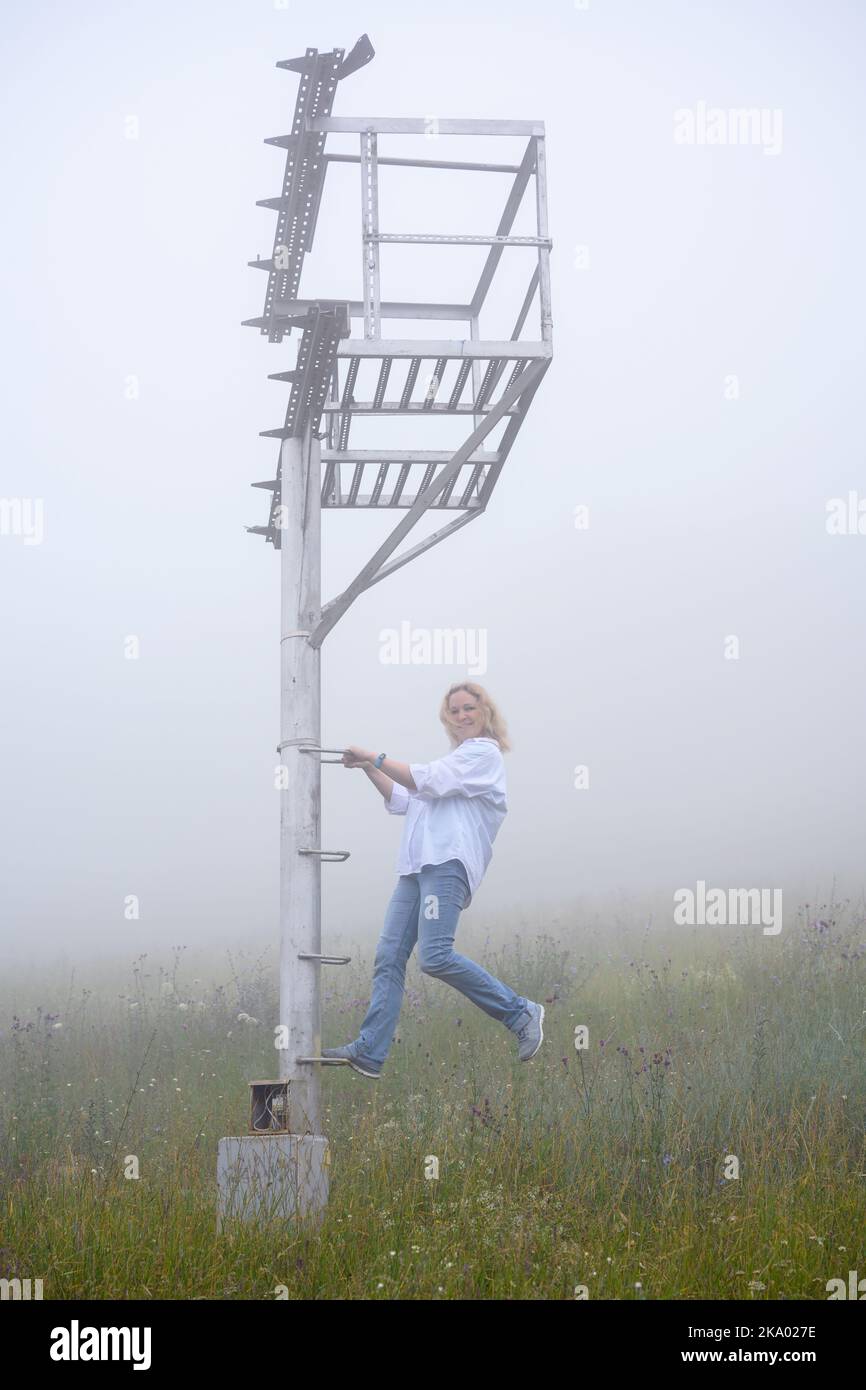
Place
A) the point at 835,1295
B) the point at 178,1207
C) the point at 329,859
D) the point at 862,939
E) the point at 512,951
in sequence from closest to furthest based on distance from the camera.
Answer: the point at 835,1295 < the point at 178,1207 < the point at 329,859 < the point at 862,939 < the point at 512,951

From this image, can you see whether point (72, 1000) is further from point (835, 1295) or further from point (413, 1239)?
point (835, 1295)

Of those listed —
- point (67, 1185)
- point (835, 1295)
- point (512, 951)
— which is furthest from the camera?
point (512, 951)

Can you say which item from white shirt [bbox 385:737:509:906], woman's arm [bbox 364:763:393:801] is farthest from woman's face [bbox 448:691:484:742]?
woman's arm [bbox 364:763:393:801]

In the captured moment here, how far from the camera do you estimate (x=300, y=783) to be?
6.33 metres

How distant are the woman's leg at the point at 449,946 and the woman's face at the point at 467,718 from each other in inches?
30.3

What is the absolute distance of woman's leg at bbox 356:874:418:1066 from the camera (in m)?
6.41

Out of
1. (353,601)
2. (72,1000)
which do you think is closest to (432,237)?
(353,601)

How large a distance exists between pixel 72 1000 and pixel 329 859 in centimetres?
566

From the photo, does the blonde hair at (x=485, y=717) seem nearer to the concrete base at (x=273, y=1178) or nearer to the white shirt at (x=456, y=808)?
the white shirt at (x=456, y=808)

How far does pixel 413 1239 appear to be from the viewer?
5.08 meters

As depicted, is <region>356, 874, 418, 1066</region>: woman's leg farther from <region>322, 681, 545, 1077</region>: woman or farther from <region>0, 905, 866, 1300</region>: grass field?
<region>0, 905, 866, 1300</region>: grass field

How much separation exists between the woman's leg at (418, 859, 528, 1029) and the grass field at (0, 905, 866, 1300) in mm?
497

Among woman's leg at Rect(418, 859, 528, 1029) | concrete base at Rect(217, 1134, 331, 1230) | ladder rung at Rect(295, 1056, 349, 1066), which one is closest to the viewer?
concrete base at Rect(217, 1134, 331, 1230)

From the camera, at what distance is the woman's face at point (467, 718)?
707cm
